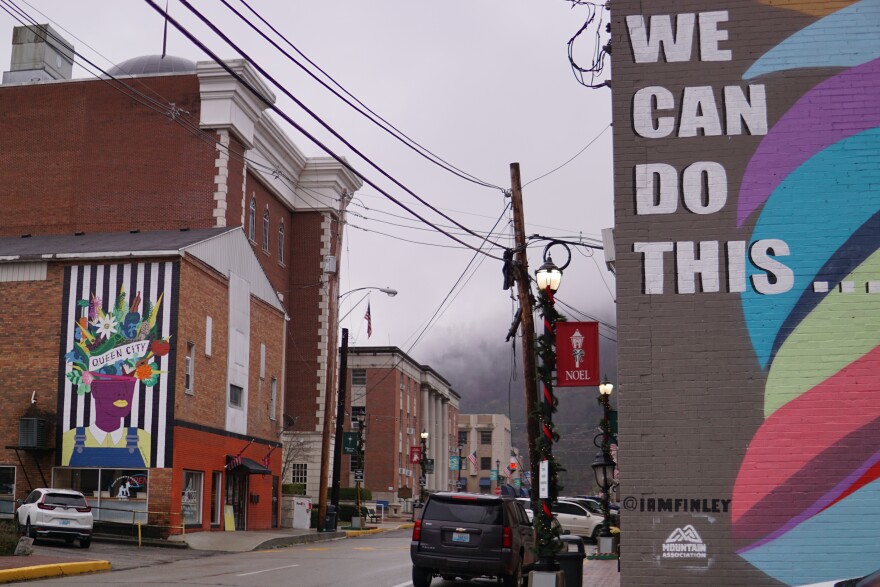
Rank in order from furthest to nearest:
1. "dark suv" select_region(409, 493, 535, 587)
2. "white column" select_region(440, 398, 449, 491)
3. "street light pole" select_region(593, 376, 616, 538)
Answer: "white column" select_region(440, 398, 449, 491) < "street light pole" select_region(593, 376, 616, 538) < "dark suv" select_region(409, 493, 535, 587)

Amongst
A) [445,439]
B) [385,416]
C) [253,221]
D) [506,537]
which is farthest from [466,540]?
[445,439]

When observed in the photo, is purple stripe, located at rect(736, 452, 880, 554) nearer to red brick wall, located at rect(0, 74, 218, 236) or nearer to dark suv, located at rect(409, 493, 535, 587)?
dark suv, located at rect(409, 493, 535, 587)

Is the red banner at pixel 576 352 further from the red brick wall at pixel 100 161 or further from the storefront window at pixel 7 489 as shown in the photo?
the red brick wall at pixel 100 161

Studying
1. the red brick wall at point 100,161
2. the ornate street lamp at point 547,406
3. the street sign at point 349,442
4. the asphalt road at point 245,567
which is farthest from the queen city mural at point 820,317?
the street sign at point 349,442

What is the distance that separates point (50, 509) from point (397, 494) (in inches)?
2173

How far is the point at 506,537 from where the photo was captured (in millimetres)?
18875

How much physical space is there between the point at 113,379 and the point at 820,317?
24.8 m

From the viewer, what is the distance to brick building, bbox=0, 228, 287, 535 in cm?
3272

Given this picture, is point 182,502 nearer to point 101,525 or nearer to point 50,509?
point 101,525

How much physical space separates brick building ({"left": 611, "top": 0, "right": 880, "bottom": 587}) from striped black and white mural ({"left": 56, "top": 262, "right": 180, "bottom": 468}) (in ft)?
72.1

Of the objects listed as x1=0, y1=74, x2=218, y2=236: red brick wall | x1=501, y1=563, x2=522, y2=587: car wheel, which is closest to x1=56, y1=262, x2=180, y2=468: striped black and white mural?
x1=0, y1=74, x2=218, y2=236: red brick wall

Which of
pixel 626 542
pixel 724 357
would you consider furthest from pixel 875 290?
pixel 626 542

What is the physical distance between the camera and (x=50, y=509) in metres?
27.9

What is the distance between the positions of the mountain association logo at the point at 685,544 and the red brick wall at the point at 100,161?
3419 cm
